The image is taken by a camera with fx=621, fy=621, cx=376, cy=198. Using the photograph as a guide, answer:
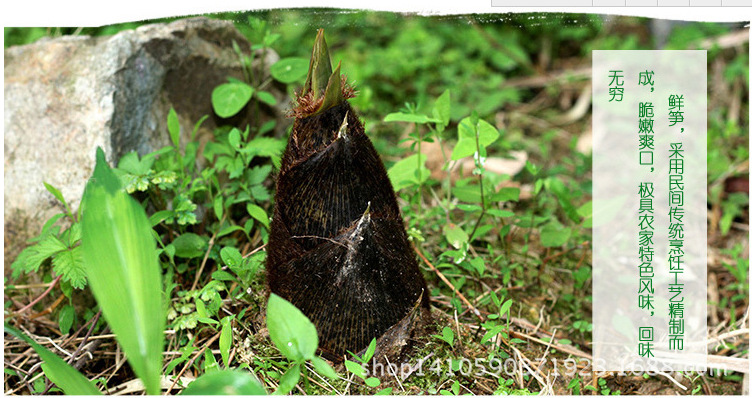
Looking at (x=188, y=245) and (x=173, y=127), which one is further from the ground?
(x=173, y=127)

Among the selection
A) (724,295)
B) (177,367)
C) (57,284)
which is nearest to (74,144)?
(57,284)

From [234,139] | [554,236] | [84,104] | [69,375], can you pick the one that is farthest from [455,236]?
[84,104]

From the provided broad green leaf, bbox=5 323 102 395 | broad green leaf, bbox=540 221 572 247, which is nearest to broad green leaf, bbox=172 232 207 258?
broad green leaf, bbox=5 323 102 395

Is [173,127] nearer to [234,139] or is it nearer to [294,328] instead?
[234,139]

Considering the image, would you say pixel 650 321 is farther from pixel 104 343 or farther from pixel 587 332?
pixel 104 343

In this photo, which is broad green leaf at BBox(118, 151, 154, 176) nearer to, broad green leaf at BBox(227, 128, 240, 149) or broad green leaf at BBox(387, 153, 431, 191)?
broad green leaf at BBox(227, 128, 240, 149)

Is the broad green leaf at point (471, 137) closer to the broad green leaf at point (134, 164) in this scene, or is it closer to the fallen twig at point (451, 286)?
the fallen twig at point (451, 286)
